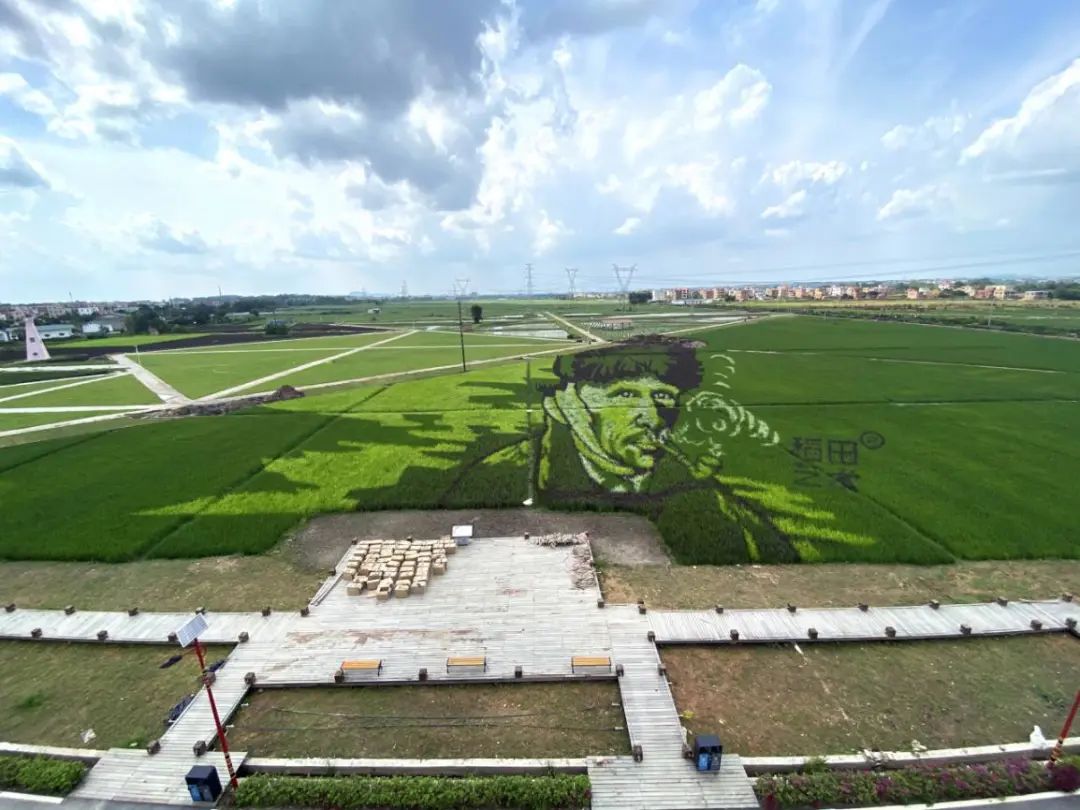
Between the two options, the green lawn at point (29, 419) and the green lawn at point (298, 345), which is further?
the green lawn at point (298, 345)

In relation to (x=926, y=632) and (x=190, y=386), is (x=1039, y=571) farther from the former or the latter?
(x=190, y=386)

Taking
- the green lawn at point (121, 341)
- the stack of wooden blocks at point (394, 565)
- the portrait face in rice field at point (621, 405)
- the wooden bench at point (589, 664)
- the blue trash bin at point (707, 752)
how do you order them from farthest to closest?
the green lawn at point (121, 341) → the portrait face in rice field at point (621, 405) → the stack of wooden blocks at point (394, 565) → the wooden bench at point (589, 664) → the blue trash bin at point (707, 752)

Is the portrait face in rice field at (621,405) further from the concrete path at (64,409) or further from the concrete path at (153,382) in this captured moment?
the concrete path at (64,409)

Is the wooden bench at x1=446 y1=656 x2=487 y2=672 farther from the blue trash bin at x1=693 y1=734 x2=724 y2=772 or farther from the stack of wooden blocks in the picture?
the blue trash bin at x1=693 y1=734 x2=724 y2=772

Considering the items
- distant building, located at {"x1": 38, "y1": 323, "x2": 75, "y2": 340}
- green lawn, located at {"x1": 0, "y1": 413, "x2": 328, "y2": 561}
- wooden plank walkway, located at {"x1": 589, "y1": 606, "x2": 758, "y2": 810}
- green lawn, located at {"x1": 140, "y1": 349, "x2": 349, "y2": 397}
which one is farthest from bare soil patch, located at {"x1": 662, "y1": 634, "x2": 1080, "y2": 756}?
distant building, located at {"x1": 38, "y1": 323, "x2": 75, "y2": 340}

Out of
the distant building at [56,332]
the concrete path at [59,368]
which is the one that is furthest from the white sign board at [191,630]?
the distant building at [56,332]

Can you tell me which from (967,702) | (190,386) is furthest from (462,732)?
(190,386)

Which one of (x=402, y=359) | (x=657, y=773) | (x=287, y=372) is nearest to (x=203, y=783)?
(x=657, y=773)
